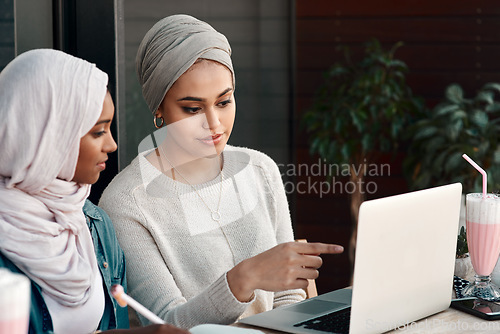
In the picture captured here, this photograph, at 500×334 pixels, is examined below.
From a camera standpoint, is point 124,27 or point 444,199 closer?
point 444,199

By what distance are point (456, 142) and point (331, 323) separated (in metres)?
2.52

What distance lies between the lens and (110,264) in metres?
1.51

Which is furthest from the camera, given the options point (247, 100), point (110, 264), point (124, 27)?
point (247, 100)

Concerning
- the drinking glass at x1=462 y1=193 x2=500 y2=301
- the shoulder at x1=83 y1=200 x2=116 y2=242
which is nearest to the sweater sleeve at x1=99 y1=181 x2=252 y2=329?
the shoulder at x1=83 y1=200 x2=116 y2=242

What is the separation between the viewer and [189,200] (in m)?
1.86

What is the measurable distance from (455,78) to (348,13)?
0.74 metres

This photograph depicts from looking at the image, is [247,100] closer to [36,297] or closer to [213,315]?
[213,315]

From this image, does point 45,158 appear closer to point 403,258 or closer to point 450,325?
point 403,258

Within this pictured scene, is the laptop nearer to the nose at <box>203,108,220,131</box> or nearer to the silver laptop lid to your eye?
the silver laptop lid

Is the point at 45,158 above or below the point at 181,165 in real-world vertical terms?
above

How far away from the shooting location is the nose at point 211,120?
1730 millimetres

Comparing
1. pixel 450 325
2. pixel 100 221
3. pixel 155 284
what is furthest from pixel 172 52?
pixel 450 325

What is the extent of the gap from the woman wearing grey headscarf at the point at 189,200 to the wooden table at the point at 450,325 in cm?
22

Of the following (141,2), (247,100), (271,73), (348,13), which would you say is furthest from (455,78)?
(141,2)
